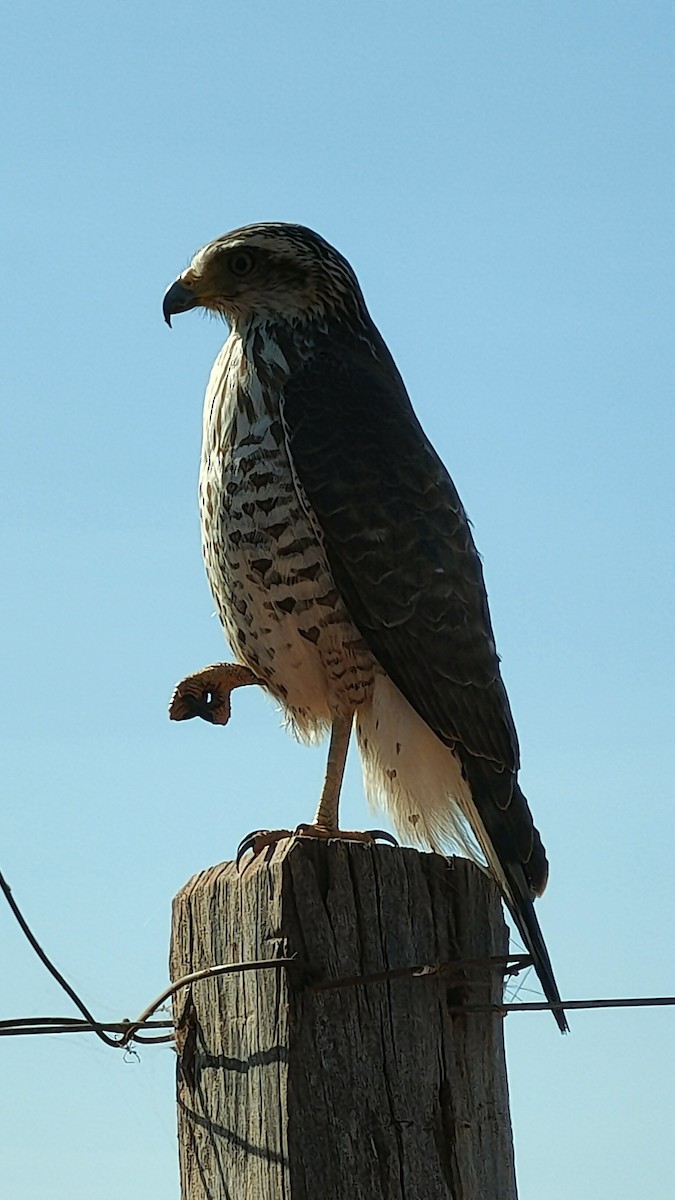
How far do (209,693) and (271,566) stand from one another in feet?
A: 1.43

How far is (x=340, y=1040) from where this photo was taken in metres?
2.73

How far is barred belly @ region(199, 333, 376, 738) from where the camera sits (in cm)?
403

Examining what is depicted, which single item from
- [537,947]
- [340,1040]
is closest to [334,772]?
[537,947]

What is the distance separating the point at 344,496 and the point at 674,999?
1.69 metres

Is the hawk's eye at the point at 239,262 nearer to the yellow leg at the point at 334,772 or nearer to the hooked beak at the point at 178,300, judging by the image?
the hooked beak at the point at 178,300

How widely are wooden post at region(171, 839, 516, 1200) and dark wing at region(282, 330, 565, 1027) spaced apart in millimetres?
926

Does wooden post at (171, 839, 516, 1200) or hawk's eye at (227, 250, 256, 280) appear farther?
hawk's eye at (227, 250, 256, 280)

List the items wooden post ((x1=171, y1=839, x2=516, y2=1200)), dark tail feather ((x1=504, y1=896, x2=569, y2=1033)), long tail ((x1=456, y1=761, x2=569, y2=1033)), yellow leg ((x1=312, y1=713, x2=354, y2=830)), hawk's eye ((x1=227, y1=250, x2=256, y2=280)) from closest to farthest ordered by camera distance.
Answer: wooden post ((x1=171, y1=839, x2=516, y2=1200))
dark tail feather ((x1=504, y1=896, x2=569, y2=1033))
long tail ((x1=456, y1=761, x2=569, y2=1033))
yellow leg ((x1=312, y1=713, x2=354, y2=830))
hawk's eye ((x1=227, y1=250, x2=256, y2=280))

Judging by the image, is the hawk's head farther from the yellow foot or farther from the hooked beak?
the yellow foot

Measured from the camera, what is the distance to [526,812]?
3877mm

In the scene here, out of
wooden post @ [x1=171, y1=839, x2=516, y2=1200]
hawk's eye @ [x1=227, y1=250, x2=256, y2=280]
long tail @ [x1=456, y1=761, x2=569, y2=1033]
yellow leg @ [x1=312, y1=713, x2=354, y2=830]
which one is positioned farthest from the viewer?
hawk's eye @ [x1=227, y1=250, x2=256, y2=280]

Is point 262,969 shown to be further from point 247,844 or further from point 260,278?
point 260,278

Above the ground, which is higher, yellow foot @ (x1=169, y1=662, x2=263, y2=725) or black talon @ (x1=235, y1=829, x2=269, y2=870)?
yellow foot @ (x1=169, y1=662, x2=263, y2=725)

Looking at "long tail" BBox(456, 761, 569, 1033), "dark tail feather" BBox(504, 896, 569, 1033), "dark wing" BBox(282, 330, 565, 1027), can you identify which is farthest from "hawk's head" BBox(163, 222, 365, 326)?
"dark tail feather" BBox(504, 896, 569, 1033)
